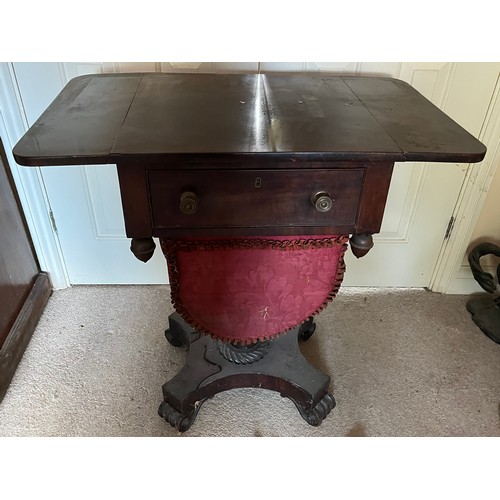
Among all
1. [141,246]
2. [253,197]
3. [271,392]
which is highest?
[253,197]

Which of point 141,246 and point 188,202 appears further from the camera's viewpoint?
point 141,246

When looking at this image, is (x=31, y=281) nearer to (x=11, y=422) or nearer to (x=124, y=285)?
(x=124, y=285)

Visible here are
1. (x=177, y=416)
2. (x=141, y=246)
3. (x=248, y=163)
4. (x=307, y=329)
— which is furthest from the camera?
(x=307, y=329)

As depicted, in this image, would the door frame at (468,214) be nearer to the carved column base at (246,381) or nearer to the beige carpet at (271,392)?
the beige carpet at (271,392)

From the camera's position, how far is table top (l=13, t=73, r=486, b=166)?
75 centimetres

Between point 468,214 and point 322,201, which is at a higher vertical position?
point 322,201

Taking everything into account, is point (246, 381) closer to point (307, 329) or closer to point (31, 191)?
point (307, 329)

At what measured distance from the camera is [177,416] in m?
1.20

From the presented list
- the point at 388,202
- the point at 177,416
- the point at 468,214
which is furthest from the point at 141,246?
the point at 468,214

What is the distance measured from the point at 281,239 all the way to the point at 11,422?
0.87 metres

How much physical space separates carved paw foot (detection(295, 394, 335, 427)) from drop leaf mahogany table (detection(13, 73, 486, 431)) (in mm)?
282

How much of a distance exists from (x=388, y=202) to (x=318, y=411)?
690 millimetres

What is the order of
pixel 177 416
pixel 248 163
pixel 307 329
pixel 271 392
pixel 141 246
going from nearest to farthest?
pixel 248 163 < pixel 141 246 < pixel 177 416 < pixel 271 392 < pixel 307 329

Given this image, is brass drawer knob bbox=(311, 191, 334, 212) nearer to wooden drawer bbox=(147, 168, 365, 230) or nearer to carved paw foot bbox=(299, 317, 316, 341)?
wooden drawer bbox=(147, 168, 365, 230)
